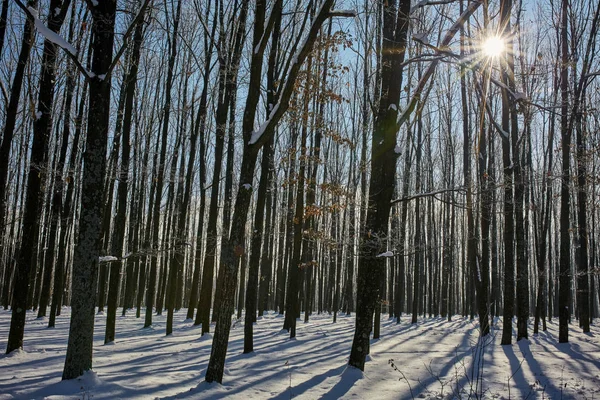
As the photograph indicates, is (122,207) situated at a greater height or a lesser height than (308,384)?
greater

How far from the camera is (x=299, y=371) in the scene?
7.80 m

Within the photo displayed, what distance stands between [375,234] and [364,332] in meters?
1.79

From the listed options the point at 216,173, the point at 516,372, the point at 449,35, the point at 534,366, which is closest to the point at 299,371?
the point at 516,372

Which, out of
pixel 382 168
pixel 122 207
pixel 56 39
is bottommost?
pixel 122 207

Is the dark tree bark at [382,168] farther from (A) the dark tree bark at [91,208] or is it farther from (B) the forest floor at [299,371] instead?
(A) the dark tree bark at [91,208]

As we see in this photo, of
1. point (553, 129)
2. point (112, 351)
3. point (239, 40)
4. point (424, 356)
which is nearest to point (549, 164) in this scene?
point (553, 129)

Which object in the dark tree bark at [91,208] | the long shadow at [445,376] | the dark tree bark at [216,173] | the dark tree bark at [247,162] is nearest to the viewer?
the dark tree bark at [91,208]

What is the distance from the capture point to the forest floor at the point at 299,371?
5668 mm

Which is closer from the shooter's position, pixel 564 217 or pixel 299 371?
pixel 299 371

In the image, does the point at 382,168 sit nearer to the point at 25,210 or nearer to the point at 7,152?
the point at 25,210

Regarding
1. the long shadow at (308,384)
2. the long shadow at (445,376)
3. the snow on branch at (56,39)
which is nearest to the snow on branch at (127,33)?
the snow on branch at (56,39)

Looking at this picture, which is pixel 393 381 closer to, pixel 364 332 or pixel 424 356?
pixel 364 332

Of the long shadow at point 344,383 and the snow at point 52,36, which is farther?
the long shadow at point 344,383

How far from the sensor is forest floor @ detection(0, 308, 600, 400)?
5.67 metres
